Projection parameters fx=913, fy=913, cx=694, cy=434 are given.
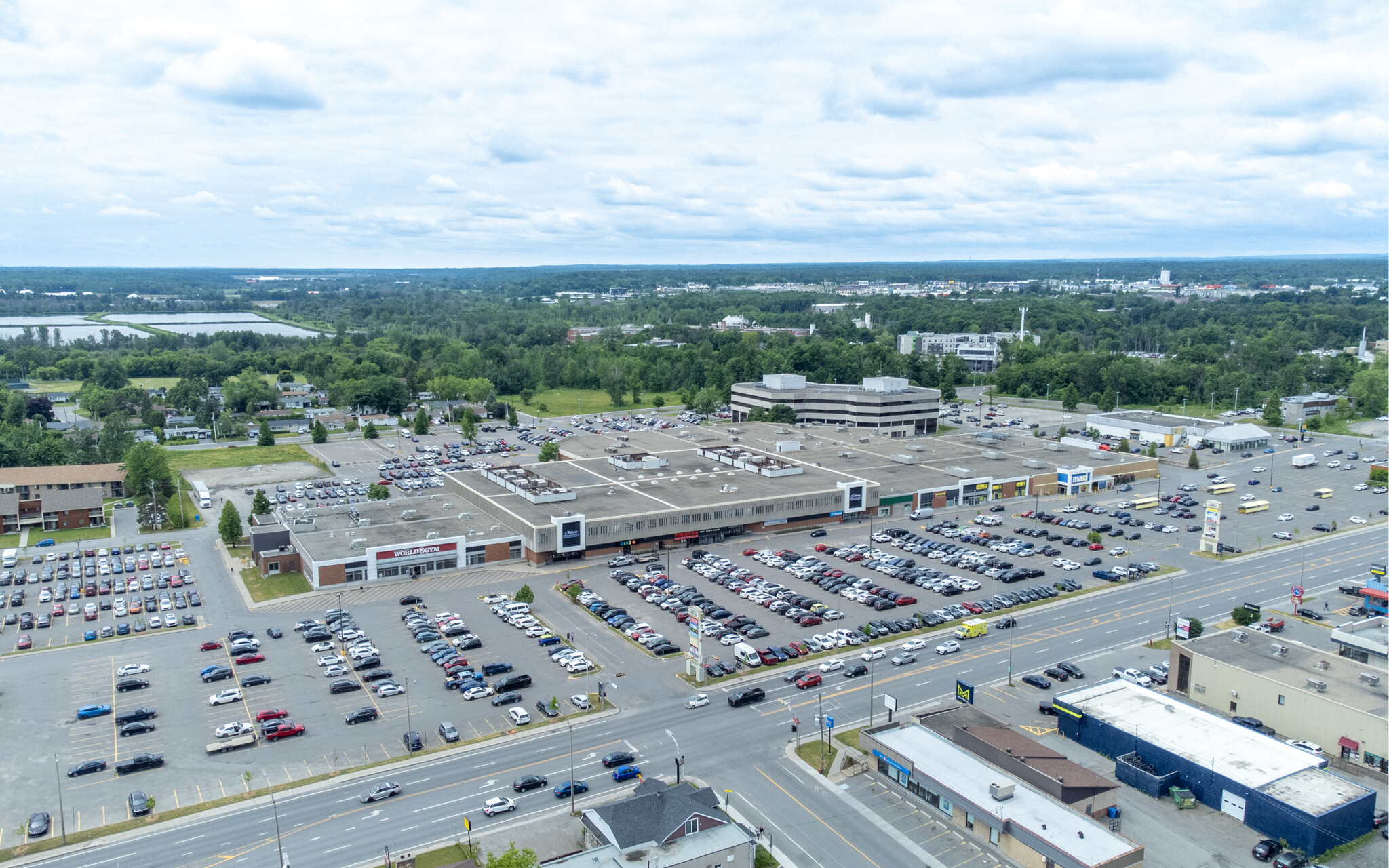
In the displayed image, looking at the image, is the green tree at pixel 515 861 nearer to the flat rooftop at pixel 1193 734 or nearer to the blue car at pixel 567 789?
the blue car at pixel 567 789

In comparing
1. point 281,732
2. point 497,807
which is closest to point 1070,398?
point 497,807

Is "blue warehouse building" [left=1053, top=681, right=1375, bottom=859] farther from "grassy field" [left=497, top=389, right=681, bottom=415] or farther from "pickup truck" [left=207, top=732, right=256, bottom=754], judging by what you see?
"grassy field" [left=497, top=389, right=681, bottom=415]

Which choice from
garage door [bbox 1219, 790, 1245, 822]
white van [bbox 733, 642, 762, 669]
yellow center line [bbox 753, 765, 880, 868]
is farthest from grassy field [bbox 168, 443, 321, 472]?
garage door [bbox 1219, 790, 1245, 822]

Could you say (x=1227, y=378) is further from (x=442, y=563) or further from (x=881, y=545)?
(x=442, y=563)

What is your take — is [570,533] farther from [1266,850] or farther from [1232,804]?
[1266,850]

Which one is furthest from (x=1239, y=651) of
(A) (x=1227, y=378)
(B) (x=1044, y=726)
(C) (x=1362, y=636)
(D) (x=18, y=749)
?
(A) (x=1227, y=378)

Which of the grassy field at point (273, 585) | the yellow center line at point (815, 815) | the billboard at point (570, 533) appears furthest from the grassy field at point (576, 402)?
the yellow center line at point (815, 815)

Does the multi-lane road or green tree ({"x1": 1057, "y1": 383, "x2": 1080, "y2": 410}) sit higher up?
green tree ({"x1": 1057, "y1": 383, "x2": 1080, "y2": 410})

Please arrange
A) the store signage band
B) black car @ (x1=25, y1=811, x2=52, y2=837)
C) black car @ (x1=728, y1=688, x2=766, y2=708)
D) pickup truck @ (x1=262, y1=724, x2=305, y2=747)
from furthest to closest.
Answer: the store signage band, black car @ (x1=728, y1=688, x2=766, y2=708), pickup truck @ (x1=262, y1=724, x2=305, y2=747), black car @ (x1=25, y1=811, x2=52, y2=837)

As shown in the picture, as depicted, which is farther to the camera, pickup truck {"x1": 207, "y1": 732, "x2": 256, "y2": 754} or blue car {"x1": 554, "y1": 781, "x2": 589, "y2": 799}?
pickup truck {"x1": 207, "y1": 732, "x2": 256, "y2": 754}
